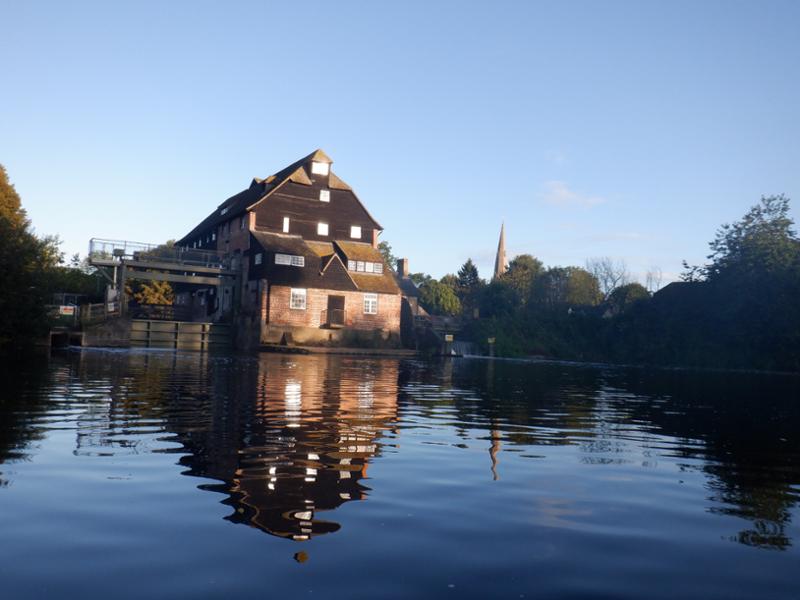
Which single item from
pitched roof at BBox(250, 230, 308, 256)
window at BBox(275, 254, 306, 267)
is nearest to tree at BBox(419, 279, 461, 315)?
pitched roof at BBox(250, 230, 308, 256)

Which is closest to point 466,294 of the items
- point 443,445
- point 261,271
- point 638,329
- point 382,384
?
point 638,329

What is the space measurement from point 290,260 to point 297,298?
330cm

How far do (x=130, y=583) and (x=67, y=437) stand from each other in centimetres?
633

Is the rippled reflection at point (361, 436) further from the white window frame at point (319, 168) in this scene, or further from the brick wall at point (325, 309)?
the white window frame at point (319, 168)

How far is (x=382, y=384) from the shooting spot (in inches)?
939

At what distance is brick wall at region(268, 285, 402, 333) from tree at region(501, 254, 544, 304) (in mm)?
38941

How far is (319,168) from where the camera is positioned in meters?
63.5

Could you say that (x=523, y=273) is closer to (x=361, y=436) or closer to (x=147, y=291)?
(x=147, y=291)

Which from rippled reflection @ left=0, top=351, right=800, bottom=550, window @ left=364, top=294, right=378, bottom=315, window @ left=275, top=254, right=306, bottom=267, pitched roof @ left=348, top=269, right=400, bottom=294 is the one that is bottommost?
rippled reflection @ left=0, top=351, right=800, bottom=550

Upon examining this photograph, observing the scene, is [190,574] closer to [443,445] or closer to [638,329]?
[443,445]

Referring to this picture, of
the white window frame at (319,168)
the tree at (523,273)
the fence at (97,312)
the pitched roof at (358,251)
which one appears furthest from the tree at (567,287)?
the fence at (97,312)

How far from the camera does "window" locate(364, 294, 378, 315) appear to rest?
196ft

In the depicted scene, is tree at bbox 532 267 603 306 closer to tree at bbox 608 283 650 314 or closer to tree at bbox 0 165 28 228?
tree at bbox 608 283 650 314

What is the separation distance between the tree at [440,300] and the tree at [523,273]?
28.7ft
